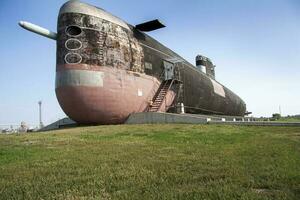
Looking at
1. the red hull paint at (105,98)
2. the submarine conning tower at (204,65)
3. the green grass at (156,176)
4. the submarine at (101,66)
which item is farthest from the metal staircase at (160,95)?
the green grass at (156,176)

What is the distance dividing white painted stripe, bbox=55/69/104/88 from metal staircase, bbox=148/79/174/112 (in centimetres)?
766

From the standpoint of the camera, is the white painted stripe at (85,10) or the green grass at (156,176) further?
the white painted stripe at (85,10)

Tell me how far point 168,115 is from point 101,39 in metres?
8.73

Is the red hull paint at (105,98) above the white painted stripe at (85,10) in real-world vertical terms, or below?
below

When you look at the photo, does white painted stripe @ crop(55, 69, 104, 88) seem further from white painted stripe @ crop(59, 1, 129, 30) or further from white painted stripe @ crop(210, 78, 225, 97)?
white painted stripe @ crop(210, 78, 225, 97)

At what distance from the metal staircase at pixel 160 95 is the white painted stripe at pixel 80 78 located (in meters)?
7.66

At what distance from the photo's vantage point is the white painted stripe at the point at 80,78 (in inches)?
1081

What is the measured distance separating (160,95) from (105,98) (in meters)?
8.60

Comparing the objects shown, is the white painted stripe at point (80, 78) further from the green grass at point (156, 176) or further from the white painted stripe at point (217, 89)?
the white painted stripe at point (217, 89)

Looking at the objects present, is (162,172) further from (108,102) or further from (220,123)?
(108,102)

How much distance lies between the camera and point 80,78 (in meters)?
27.5

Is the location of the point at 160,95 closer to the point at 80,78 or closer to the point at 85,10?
the point at 80,78

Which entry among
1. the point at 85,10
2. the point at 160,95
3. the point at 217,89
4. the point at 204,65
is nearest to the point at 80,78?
the point at 85,10

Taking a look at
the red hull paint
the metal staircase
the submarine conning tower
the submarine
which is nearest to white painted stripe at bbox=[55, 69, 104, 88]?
the submarine
